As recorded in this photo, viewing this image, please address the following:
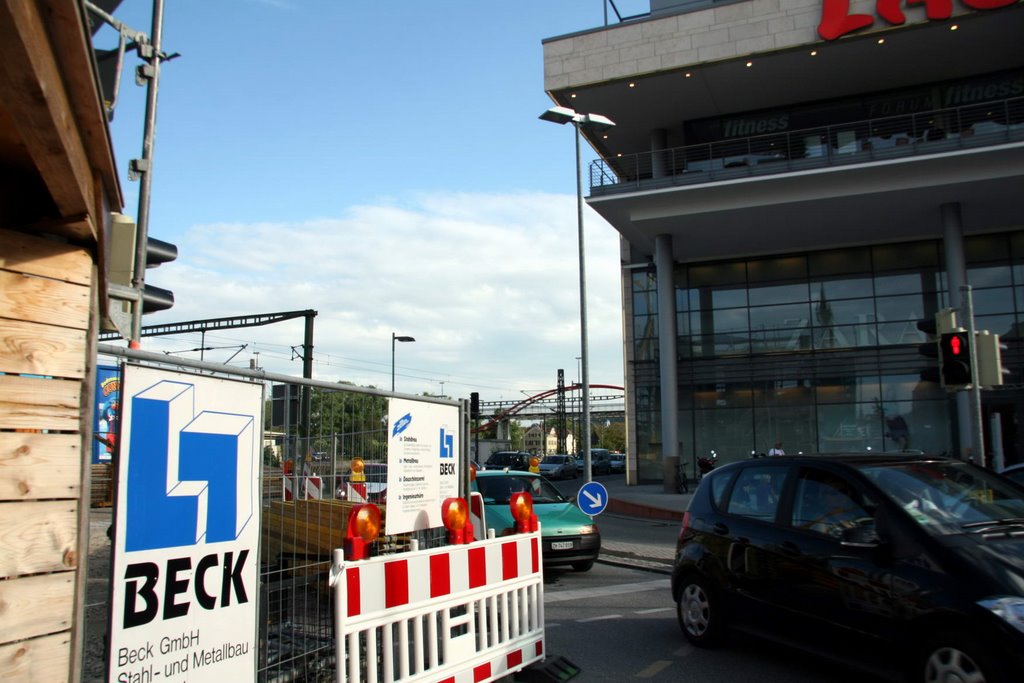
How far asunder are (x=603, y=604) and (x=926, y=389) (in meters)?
23.1

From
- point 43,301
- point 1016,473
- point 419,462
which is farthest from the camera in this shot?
point 1016,473

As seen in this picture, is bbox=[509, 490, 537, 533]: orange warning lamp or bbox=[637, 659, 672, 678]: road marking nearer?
bbox=[637, 659, 672, 678]: road marking

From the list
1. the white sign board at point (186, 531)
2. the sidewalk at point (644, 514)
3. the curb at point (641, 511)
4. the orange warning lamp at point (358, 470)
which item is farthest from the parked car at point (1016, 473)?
the curb at point (641, 511)

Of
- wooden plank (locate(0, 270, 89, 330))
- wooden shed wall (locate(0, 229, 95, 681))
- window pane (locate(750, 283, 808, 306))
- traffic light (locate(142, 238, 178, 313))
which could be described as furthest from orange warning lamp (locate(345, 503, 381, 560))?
window pane (locate(750, 283, 808, 306))

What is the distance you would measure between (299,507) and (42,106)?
2.91 metres

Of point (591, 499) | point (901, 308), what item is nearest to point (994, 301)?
point (901, 308)

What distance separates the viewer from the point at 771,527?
20.5 feet

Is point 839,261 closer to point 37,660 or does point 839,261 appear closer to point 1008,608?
point 1008,608

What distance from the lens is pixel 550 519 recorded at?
11891 millimetres

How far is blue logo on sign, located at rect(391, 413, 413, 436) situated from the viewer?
5602 millimetres

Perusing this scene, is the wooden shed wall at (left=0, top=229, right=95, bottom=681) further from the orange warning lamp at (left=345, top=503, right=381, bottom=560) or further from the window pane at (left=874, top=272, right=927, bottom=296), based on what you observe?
the window pane at (left=874, top=272, right=927, bottom=296)

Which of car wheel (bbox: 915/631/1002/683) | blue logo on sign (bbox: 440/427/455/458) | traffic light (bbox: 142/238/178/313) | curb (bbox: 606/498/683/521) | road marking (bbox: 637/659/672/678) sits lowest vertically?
curb (bbox: 606/498/683/521)

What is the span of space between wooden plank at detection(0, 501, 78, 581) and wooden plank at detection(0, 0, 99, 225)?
1193 millimetres

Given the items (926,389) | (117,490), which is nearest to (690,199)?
(926,389)
